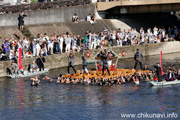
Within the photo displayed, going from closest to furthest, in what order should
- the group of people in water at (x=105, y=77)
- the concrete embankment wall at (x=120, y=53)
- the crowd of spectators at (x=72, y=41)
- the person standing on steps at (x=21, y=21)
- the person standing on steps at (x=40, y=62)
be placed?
1. the group of people in water at (x=105, y=77)
2. the crowd of spectators at (x=72, y=41)
3. the concrete embankment wall at (x=120, y=53)
4. the person standing on steps at (x=40, y=62)
5. the person standing on steps at (x=21, y=21)

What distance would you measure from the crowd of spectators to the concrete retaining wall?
4631 mm

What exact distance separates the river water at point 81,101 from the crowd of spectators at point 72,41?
17.9 feet

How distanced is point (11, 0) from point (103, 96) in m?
50.4

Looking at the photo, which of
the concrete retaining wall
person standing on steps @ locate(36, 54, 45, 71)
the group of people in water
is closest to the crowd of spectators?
person standing on steps @ locate(36, 54, 45, 71)

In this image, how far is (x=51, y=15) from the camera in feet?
198

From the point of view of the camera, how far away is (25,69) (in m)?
47.1

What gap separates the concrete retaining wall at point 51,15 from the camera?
56.3 metres

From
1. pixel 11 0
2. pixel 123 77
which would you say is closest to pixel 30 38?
pixel 123 77

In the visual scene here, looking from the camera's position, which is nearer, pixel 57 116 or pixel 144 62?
pixel 57 116

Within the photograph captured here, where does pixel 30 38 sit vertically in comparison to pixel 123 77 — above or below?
above

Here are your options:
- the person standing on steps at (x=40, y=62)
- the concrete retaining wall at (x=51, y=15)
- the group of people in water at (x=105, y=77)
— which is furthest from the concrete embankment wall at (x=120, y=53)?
the concrete retaining wall at (x=51, y=15)

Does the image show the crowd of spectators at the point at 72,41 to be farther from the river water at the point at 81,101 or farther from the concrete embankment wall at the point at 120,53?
the river water at the point at 81,101

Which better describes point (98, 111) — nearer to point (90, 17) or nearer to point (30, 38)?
point (30, 38)

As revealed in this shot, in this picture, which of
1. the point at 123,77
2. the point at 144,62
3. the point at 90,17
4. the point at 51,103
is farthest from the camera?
the point at 90,17
